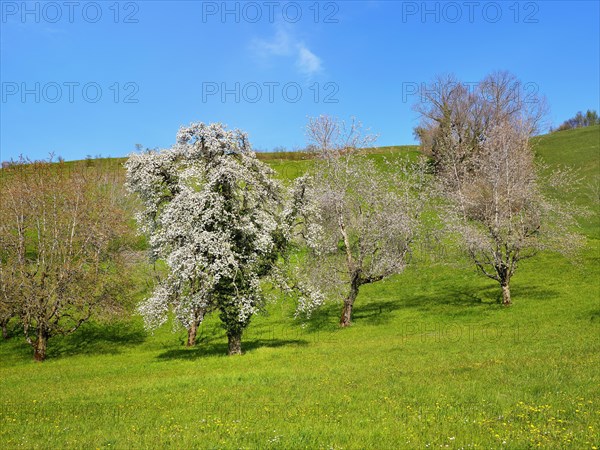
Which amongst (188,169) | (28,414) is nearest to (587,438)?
(28,414)

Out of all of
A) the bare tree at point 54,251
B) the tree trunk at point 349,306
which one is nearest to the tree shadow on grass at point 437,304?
the tree trunk at point 349,306

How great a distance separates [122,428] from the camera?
12.8 m

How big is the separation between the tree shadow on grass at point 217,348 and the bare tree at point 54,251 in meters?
7.52

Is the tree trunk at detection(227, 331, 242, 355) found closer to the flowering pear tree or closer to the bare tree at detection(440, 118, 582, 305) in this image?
the flowering pear tree

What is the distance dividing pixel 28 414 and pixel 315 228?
18.0 metres

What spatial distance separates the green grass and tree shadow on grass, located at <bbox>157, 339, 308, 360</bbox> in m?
0.21

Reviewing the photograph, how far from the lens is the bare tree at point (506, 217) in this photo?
35.4 metres

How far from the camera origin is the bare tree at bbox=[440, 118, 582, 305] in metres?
35.4

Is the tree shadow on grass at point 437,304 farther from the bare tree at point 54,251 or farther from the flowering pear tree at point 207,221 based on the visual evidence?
the bare tree at point 54,251

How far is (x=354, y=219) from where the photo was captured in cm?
3603

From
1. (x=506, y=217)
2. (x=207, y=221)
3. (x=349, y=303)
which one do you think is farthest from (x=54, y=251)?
(x=506, y=217)

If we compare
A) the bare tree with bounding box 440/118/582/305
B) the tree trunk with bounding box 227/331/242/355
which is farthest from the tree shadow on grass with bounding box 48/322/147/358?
the bare tree with bounding box 440/118/582/305

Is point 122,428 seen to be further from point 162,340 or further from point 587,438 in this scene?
point 162,340

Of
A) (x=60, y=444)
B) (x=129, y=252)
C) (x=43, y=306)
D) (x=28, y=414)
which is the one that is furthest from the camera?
(x=129, y=252)
